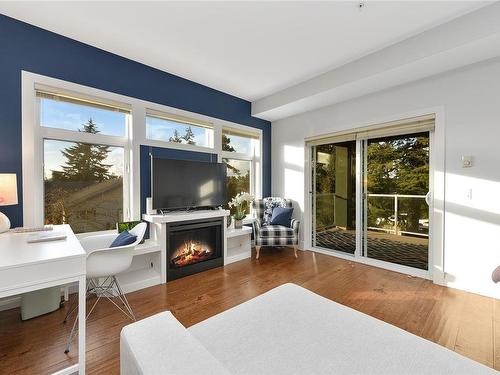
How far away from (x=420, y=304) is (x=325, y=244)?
2.03 metres

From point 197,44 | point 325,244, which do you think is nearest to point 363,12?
point 197,44

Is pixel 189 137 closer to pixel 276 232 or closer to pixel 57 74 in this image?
pixel 57 74

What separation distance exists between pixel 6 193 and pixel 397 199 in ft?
15.0

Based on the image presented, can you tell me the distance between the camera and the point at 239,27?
2.31 metres

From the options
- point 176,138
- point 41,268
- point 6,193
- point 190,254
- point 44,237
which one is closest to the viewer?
point 41,268

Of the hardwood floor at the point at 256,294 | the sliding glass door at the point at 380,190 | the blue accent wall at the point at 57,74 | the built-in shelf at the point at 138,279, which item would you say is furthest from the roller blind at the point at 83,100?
the sliding glass door at the point at 380,190

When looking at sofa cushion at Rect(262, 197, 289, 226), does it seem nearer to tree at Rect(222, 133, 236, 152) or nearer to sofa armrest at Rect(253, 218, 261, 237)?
sofa armrest at Rect(253, 218, 261, 237)

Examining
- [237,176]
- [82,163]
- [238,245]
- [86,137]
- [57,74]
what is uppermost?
[57,74]

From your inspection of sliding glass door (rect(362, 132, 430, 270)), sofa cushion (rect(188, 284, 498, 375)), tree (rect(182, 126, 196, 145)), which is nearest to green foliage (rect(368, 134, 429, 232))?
sliding glass door (rect(362, 132, 430, 270))

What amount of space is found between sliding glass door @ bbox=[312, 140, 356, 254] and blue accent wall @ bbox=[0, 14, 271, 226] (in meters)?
2.48

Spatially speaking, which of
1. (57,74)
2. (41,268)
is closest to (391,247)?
(41,268)

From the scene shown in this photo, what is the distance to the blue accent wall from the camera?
221cm

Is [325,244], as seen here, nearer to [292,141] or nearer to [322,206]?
[322,206]

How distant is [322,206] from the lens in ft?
14.5
